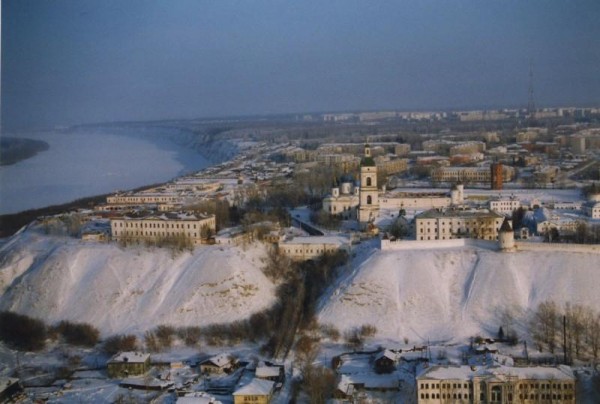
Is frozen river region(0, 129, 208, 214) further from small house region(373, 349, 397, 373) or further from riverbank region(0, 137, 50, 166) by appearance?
small house region(373, 349, 397, 373)

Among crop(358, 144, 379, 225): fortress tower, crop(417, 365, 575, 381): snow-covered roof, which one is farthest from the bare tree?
crop(358, 144, 379, 225): fortress tower

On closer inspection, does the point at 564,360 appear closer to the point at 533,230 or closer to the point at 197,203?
the point at 533,230

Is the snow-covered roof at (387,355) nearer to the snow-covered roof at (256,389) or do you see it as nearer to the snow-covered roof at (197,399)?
the snow-covered roof at (256,389)

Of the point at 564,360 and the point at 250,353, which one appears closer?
the point at 564,360

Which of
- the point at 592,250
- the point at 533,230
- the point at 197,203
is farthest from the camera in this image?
the point at 197,203

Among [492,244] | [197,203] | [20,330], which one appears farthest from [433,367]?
[197,203]

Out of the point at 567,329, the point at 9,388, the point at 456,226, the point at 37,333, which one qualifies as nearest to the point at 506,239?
the point at 456,226
